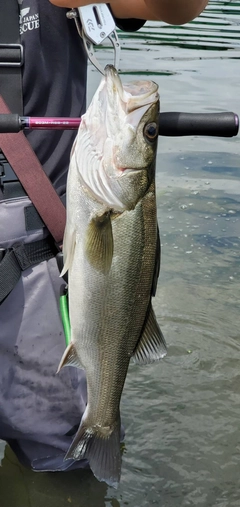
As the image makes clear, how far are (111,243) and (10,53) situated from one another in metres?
0.92

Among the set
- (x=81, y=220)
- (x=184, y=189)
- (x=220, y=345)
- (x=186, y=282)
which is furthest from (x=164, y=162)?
(x=81, y=220)

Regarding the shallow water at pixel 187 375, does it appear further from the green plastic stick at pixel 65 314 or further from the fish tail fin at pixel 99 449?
the green plastic stick at pixel 65 314

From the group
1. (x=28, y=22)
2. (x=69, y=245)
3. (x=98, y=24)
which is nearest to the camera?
(x=69, y=245)

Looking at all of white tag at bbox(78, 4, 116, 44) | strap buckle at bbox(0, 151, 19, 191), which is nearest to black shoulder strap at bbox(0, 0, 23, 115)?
strap buckle at bbox(0, 151, 19, 191)

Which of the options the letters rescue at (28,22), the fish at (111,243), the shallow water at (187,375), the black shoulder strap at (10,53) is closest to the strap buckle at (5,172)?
the black shoulder strap at (10,53)

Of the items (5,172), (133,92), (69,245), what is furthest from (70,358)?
(133,92)

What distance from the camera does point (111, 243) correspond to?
7.11 ft

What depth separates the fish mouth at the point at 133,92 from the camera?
2.04m

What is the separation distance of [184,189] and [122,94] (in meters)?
4.55

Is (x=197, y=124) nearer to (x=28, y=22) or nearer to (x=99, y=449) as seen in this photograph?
(x=28, y=22)

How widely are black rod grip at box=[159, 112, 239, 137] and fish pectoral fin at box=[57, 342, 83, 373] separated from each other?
752 millimetres

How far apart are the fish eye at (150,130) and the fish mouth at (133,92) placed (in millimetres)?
64

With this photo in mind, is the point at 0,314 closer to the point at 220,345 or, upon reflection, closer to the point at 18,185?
the point at 18,185

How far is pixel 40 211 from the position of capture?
8.94 feet
